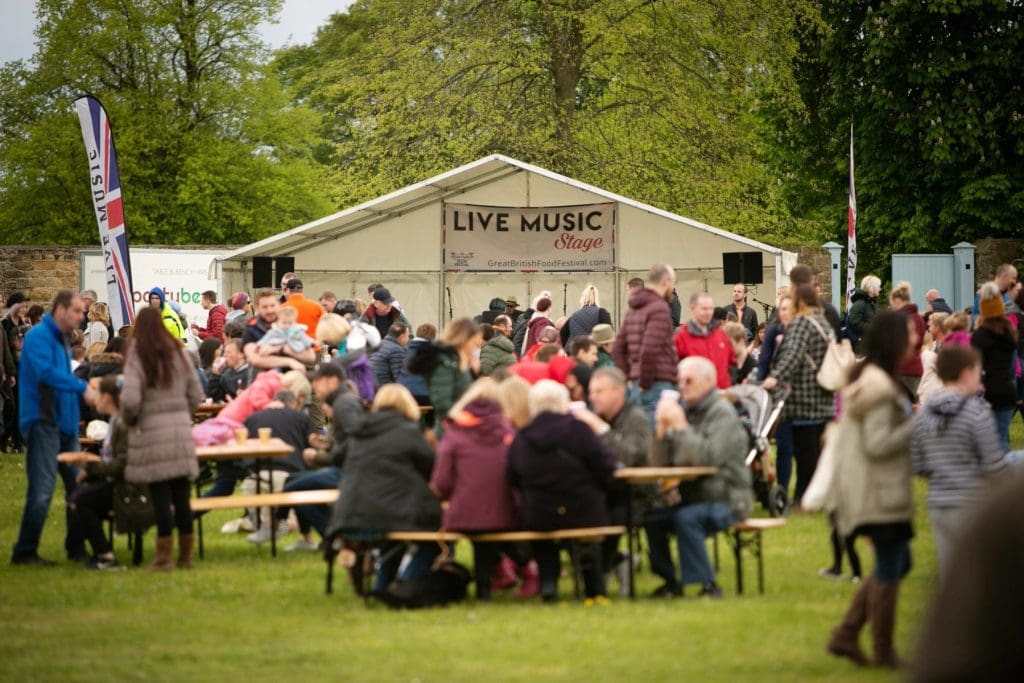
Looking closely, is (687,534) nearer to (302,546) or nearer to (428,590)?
(428,590)

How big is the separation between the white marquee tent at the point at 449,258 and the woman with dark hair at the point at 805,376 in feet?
37.3

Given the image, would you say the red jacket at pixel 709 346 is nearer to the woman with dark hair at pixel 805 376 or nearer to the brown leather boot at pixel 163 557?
the woman with dark hair at pixel 805 376

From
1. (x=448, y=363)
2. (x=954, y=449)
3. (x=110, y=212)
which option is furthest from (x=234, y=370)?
(x=954, y=449)

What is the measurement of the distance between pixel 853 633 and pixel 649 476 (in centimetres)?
169

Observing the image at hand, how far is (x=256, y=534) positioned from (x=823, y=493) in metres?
5.51

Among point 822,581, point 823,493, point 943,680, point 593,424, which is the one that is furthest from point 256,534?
point 943,680

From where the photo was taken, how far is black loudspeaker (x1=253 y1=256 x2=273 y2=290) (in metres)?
22.0

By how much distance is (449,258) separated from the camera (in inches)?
950

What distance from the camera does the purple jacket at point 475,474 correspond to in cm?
766

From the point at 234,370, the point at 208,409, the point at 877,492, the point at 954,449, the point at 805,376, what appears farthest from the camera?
the point at 234,370

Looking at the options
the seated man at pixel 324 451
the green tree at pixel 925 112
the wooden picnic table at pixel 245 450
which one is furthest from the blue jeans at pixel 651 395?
the green tree at pixel 925 112

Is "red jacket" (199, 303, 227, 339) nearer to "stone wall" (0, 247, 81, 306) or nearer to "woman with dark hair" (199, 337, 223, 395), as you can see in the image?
"woman with dark hair" (199, 337, 223, 395)

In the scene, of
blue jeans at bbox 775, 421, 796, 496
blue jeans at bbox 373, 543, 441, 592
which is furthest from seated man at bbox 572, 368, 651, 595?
blue jeans at bbox 775, 421, 796, 496

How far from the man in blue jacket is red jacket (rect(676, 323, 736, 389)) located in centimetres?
466
